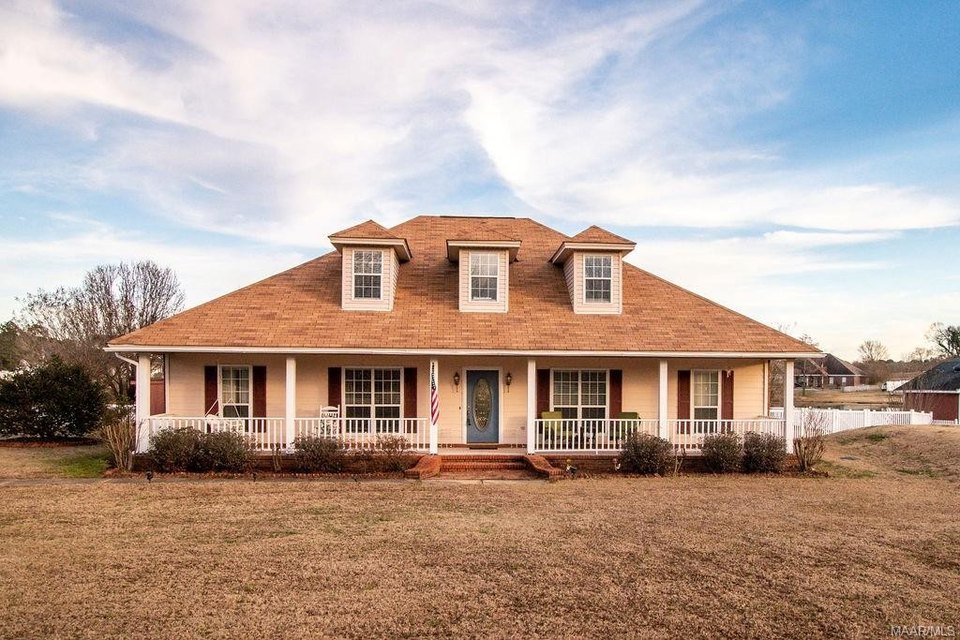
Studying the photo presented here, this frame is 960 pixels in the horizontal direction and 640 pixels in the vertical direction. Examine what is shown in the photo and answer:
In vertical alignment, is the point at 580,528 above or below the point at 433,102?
below

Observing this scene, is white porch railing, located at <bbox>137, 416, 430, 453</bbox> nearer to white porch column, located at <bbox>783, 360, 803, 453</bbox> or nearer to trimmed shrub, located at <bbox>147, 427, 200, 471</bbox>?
trimmed shrub, located at <bbox>147, 427, 200, 471</bbox>

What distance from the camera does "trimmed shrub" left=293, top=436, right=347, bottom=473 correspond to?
13.6m

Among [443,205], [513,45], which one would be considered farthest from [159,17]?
[443,205]

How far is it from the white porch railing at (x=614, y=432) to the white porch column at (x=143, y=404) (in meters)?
9.10

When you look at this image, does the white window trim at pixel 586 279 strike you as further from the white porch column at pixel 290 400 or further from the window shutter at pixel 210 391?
the window shutter at pixel 210 391

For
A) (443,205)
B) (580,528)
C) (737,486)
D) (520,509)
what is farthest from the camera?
(443,205)

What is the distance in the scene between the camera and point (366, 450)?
14.0 metres

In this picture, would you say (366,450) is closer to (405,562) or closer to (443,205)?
(405,562)

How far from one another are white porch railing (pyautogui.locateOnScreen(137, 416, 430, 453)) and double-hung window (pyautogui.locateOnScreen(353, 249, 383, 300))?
3300mm

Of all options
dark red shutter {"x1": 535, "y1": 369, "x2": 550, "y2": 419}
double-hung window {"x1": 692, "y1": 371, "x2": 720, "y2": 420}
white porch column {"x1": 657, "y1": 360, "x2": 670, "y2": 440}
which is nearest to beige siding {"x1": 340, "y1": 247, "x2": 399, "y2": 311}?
dark red shutter {"x1": 535, "y1": 369, "x2": 550, "y2": 419}

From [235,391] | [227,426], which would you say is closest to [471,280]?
[235,391]

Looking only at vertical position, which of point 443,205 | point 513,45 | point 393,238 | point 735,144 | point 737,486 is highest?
point 513,45

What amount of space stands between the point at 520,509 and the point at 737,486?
17.4 feet

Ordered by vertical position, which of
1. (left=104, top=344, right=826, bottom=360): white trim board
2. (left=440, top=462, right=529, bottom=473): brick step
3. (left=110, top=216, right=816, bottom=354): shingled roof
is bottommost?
(left=440, top=462, right=529, bottom=473): brick step
